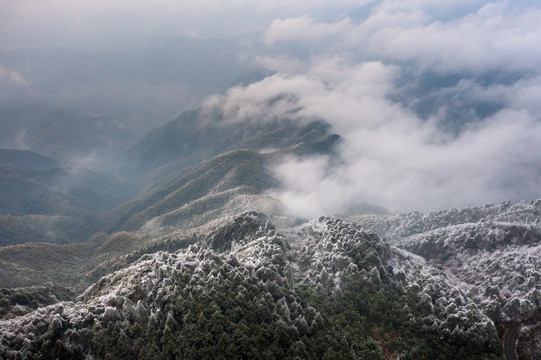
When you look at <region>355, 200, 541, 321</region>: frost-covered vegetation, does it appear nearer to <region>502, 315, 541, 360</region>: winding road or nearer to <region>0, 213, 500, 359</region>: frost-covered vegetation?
<region>502, 315, 541, 360</region>: winding road

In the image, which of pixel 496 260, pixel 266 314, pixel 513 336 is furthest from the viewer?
pixel 496 260

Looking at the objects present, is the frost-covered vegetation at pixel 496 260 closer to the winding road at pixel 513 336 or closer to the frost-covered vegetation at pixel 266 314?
the winding road at pixel 513 336

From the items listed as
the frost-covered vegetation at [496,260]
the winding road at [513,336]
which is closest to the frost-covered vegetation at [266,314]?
the winding road at [513,336]

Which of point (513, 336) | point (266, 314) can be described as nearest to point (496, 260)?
point (513, 336)

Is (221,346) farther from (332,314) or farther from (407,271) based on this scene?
(407,271)

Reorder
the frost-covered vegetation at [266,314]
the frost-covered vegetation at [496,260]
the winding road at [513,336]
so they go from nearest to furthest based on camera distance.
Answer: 1. the frost-covered vegetation at [266,314]
2. the winding road at [513,336]
3. the frost-covered vegetation at [496,260]

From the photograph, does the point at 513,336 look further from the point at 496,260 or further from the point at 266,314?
the point at 266,314

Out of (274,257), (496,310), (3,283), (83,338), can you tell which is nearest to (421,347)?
(496,310)
